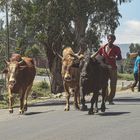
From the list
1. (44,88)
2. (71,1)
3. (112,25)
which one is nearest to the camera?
(71,1)

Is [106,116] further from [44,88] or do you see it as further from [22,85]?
[44,88]

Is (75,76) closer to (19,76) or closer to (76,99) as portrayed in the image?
(76,99)

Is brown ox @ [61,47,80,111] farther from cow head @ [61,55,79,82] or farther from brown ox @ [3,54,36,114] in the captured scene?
brown ox @ [3,54,36,114]

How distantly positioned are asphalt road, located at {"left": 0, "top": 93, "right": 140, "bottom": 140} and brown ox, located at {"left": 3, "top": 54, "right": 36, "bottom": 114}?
0.90 m

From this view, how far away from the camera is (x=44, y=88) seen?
132 ft

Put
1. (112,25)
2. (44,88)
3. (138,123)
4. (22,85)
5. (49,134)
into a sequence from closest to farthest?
(49,134) < (138,123) < (22,85) < (112,25) < (44,88)

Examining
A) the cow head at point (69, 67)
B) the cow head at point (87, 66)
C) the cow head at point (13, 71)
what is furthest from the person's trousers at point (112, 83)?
the cow head at point (13, 71)

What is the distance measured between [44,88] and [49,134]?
27.4 meters

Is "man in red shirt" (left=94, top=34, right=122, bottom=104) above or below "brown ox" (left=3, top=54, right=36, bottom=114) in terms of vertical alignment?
above

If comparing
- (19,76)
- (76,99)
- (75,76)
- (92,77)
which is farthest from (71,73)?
(19,76)

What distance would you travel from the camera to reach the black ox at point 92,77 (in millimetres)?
16614

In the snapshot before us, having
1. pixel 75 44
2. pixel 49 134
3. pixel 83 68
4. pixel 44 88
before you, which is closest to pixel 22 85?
pixel 83 68

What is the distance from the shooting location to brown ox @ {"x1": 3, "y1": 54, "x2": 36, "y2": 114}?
18.4 m

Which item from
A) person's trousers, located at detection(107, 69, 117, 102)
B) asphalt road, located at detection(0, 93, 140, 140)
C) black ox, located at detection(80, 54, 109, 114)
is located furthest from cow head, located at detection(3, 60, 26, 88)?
person's trousers, located at detection(107, 69, 117, 102)
